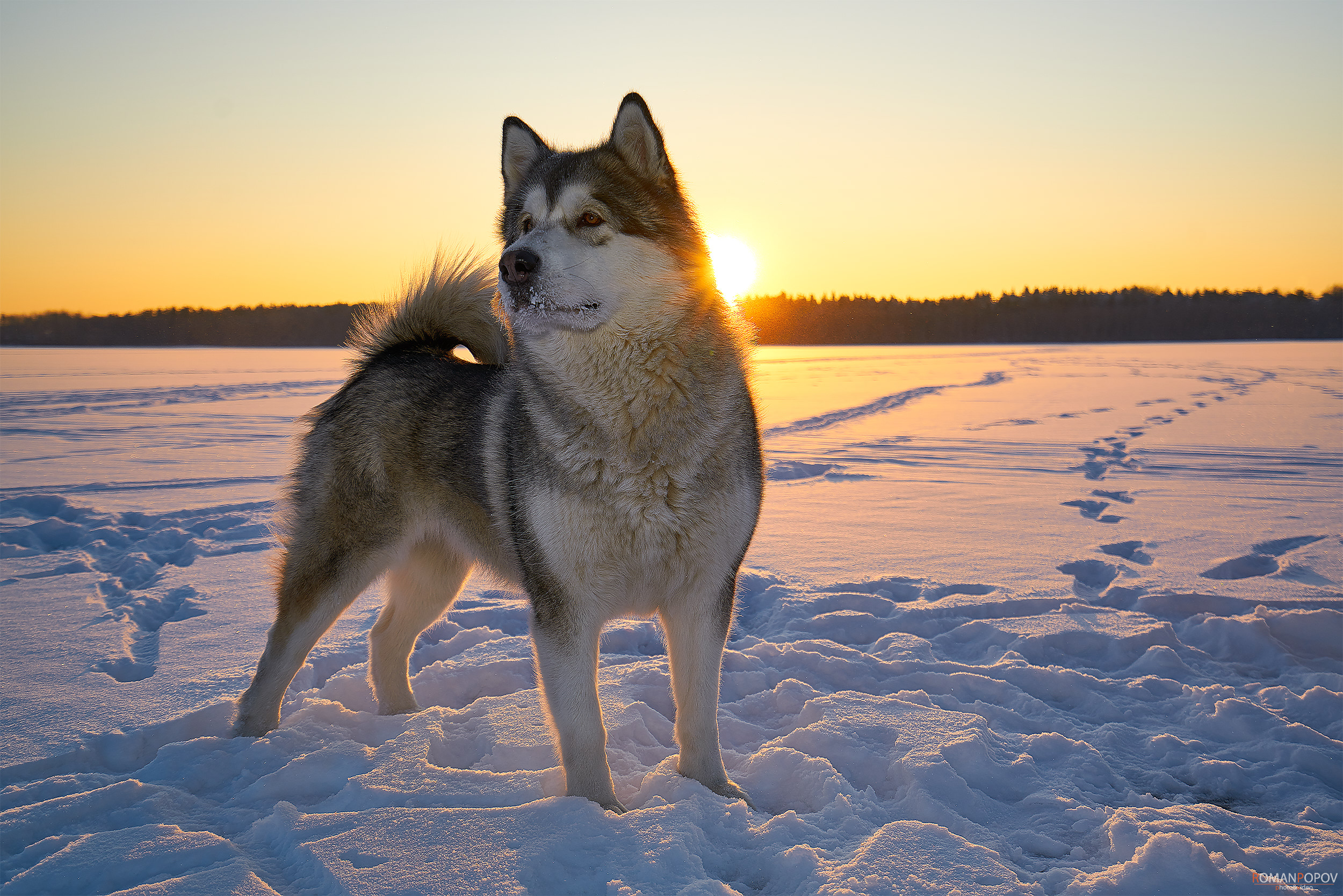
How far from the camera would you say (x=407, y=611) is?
3355 millimetres

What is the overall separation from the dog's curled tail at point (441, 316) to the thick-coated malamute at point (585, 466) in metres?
0.65

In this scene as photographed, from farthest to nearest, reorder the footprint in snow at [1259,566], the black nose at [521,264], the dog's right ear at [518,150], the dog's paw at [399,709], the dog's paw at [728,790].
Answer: the footprint in snow at [1259,566] < the dog's paw at [399,709] < the dog's right ear at [518,150] < the dog's paw at [728,790] < the black nose at [521,264]

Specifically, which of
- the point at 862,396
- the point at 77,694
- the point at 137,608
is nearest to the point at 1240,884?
the point at 77,694

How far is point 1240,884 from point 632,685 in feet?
7.15

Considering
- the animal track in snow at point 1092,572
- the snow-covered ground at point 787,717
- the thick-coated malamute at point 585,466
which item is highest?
the thick-coated malamute at point 585,466

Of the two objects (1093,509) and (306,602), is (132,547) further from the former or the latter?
(1093,509)

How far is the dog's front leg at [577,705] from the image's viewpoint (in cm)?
241

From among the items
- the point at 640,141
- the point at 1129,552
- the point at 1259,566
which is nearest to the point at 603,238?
the point at 640,141

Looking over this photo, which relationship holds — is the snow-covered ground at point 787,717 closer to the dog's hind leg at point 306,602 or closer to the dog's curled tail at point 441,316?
the dog's hind leg at point 306,602

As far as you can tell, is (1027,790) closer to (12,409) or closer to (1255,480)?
(1255,480)

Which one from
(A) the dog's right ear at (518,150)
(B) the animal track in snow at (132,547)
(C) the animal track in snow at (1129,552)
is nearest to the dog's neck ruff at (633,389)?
(A) the dog's right ear at (518,150)

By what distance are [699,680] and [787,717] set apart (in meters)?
0.65

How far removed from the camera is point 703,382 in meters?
2.53

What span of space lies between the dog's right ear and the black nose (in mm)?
736
